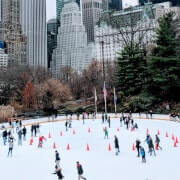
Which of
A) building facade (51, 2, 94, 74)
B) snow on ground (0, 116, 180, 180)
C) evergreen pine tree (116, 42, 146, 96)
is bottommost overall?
snow on ground (0, 116, 180, 180)

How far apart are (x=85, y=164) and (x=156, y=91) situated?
31314 millimetres

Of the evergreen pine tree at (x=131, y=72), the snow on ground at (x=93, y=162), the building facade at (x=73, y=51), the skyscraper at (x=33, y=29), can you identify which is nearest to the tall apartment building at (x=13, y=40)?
the skyscraper at (x=33, y=29)

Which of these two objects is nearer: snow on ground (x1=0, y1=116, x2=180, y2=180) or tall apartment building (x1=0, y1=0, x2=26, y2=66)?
snow on ground (x1=0, y1=116, x2=180, y2=180)

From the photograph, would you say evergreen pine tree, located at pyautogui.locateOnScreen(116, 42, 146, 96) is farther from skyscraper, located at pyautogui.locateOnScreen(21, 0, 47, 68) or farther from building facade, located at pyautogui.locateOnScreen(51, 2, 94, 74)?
skyscraper, located at pyautogui.locateOnScreen(21, 0, 47, 68)

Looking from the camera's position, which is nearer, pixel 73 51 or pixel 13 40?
pixel 13 40

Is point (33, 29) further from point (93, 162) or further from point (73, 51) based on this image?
point (93, 162)

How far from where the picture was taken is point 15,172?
12.9m

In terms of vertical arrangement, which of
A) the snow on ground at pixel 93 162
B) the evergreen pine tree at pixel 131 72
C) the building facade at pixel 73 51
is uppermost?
the building facade at pixel 73 51

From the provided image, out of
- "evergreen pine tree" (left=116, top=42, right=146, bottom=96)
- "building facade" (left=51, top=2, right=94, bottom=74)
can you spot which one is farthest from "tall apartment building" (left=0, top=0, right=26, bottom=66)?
"evergreen pine tree" (left=116, top=42, right=146, bottom=96)

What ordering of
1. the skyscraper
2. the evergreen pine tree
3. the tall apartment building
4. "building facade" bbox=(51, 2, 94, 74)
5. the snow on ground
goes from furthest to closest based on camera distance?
the skyscraper
"building facade" bbox=(51, 2, 94, 74)
the tall apartment building
the evergreen pine tree
the snow on ground

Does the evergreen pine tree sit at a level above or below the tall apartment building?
below

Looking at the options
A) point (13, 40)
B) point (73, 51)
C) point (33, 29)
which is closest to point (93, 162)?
point (13, 40)

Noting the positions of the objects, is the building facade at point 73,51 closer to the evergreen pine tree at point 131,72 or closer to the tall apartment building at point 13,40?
the tall apartment building at point 13,40

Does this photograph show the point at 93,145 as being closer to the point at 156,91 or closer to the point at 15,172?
the point at 15,172
